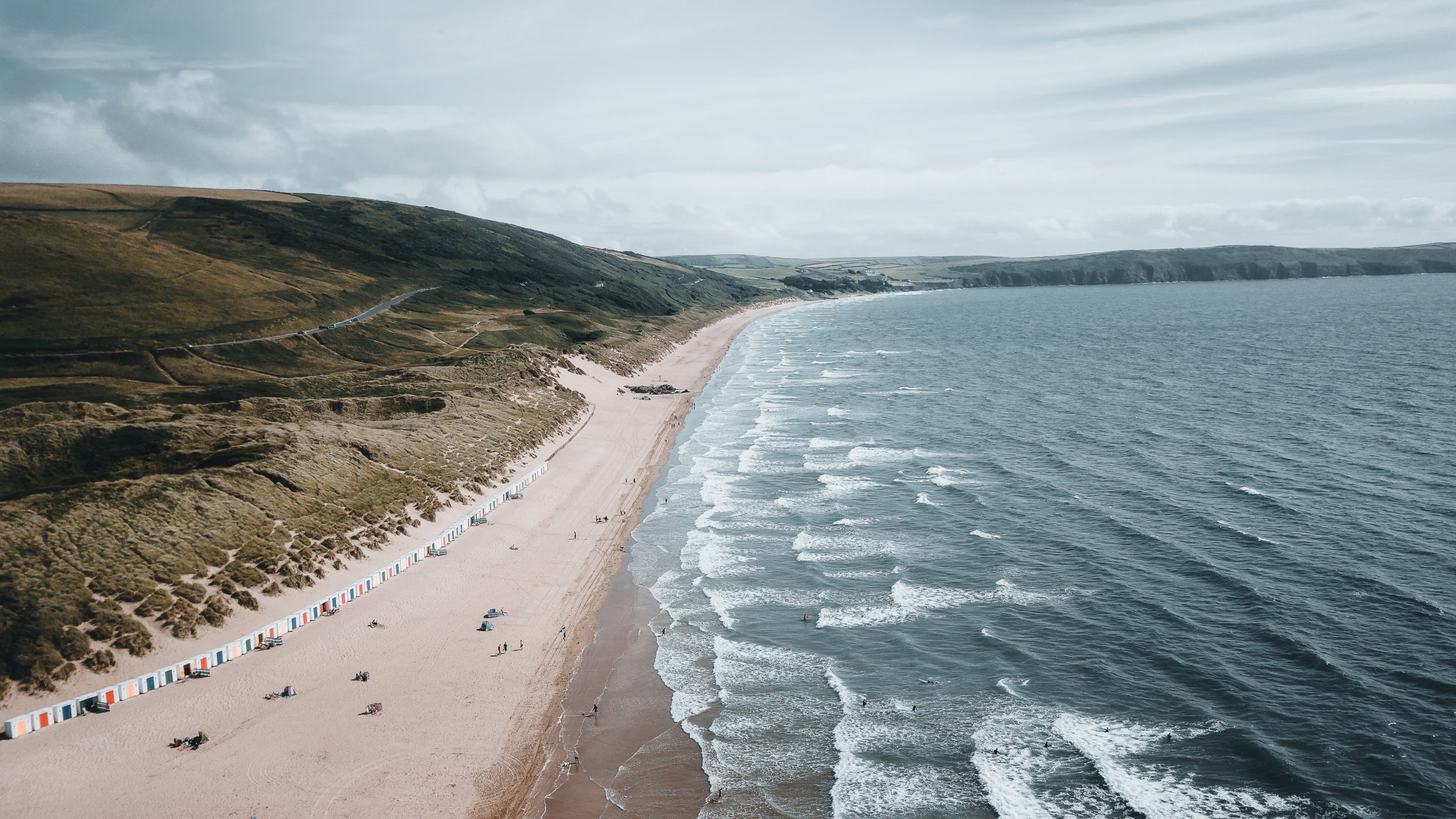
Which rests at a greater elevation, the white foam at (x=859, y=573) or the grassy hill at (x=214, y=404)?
the grassy hill at (x=214, y=404)

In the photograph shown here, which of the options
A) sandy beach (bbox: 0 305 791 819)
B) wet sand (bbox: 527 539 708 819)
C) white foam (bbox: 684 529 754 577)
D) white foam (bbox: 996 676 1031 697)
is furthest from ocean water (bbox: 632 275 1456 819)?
sandy beach (bbox: 0 305 791 819)

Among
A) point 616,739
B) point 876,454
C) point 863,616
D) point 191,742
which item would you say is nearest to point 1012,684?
point 863,616

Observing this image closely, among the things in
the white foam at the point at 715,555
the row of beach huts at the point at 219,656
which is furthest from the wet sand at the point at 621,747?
the row of beach huts at the point at 219,656

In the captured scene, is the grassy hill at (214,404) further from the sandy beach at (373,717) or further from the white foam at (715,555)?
the white foam at (715,555)

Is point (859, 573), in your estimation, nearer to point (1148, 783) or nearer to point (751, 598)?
point (751, 598)

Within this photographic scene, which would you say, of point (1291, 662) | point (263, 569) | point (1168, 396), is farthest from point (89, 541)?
point (1168, 396)

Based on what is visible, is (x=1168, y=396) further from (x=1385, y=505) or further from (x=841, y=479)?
(x=841, y=479)
